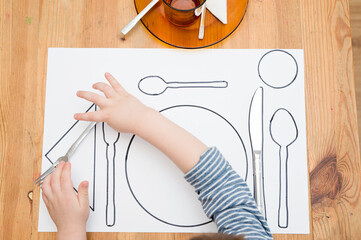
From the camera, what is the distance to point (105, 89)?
585 mm

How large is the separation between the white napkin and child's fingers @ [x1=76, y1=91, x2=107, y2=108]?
26 cm

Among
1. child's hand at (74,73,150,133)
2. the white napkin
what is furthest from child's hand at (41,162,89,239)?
the white napkin

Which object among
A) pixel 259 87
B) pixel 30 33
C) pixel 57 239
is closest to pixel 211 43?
pixel 259 87

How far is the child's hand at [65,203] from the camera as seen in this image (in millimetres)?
552

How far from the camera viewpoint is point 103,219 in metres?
0.57

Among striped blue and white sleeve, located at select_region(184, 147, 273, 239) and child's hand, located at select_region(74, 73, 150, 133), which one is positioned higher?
child's hand, located at select_region(74, 73, 150, 133)

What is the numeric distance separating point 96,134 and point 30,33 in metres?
0.23

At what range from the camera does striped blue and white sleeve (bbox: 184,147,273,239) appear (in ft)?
1.72

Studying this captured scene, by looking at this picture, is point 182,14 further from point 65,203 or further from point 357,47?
point 357,47

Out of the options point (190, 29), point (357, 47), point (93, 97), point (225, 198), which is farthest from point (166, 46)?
point (357, 47)

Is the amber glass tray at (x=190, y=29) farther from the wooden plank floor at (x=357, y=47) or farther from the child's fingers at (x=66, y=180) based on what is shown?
the wooden plank floor at (x=357, y=47)

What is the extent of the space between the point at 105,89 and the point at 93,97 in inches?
1.0

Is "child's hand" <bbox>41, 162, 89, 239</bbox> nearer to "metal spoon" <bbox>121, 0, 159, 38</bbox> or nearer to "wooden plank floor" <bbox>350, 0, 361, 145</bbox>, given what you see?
"metal spoon" <bbox>121, 0, 159, 38</bbox>

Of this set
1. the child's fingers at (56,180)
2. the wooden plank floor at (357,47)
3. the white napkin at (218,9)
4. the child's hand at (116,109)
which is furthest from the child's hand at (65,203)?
the wooden plank floor at (357,47)
